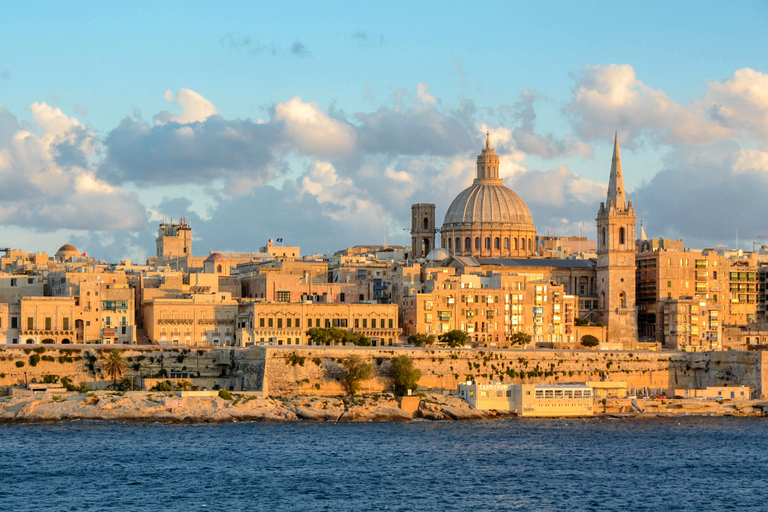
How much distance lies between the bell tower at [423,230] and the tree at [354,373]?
139ft

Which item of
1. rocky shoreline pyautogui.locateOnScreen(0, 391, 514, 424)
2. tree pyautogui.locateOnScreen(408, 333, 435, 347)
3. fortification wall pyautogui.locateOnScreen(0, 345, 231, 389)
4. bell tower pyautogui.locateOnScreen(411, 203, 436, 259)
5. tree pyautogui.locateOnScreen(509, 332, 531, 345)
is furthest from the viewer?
bell tower pyautogui.locateOnScreen(411, 203, 436, 259)

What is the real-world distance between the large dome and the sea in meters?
44.2

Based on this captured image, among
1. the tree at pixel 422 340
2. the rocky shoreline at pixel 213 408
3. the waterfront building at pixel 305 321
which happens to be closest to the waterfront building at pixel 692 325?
the tree at pixel 422 340

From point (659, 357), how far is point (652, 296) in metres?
17.8

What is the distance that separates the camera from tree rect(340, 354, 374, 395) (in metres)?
79.2

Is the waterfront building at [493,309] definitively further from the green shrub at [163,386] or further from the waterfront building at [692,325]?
the green shrub at [163,386]

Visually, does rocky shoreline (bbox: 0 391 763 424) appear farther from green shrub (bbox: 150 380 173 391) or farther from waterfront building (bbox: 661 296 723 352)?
waterfront building (bbox: 661 296 723 352)

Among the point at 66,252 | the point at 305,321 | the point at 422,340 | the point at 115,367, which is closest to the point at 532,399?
the point at 422,340

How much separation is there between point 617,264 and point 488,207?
600 inches

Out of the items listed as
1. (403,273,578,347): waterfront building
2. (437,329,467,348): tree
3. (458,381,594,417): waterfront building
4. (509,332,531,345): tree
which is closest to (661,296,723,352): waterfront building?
(403,273,578,347): waterfront building

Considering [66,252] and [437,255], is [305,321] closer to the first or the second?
[437,255]

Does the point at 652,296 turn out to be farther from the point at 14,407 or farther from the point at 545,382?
the point at 14,407

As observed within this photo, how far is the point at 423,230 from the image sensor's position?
121875mm

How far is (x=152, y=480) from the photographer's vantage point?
53469 millimetres
